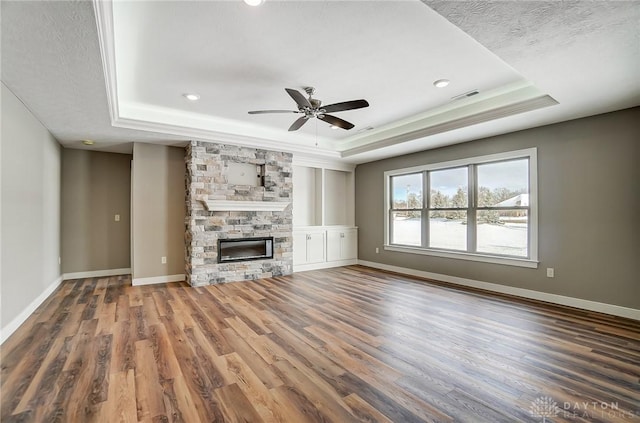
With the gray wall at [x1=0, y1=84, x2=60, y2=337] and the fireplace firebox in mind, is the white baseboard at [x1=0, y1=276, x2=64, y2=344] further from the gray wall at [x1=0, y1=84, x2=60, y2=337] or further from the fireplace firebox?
the fireplace firebox

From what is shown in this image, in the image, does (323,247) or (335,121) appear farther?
(323,247)

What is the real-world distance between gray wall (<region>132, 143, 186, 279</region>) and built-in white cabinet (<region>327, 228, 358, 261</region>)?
3124 mm

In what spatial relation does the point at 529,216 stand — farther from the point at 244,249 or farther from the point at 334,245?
the point at 244,249

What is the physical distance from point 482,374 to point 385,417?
96 cm

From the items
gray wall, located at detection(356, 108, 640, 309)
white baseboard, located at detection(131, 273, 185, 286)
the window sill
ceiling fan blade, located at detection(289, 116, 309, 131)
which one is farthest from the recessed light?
the window sill

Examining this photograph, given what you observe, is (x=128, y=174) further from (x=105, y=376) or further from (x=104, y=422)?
(x=104, y=422)

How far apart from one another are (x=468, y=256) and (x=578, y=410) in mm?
3455

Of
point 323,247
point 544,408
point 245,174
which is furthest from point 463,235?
point 245,174

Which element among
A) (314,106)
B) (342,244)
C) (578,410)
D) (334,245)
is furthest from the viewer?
(342,244)

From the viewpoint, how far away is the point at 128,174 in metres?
6.14

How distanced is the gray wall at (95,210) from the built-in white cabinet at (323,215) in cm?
351

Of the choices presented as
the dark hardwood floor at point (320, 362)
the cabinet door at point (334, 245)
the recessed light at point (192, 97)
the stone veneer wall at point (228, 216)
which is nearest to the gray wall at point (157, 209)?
the stone veneer wall at point (228, 216)

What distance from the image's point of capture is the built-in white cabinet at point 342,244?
6973mm

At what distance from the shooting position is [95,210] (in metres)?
5.81
